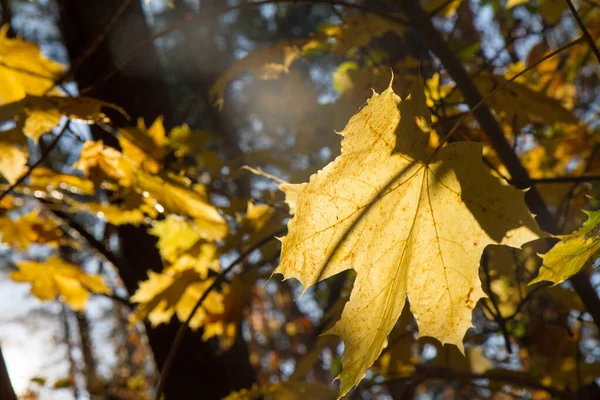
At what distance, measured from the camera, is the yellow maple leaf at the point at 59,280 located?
1646 millimetres

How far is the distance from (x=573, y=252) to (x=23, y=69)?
125 centimetres

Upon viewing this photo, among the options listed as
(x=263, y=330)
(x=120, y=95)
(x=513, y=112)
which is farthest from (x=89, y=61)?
(x=263, y=330)

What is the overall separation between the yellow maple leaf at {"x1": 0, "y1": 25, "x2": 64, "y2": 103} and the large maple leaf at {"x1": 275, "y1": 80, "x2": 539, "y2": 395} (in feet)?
2.84

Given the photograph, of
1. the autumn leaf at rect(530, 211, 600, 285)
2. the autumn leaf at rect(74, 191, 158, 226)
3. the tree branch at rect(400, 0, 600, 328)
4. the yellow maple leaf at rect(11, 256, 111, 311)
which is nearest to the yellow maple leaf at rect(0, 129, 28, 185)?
the autumn leaf at rect(74, 191, 158, 226)

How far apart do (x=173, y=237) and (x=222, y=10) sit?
672 mm

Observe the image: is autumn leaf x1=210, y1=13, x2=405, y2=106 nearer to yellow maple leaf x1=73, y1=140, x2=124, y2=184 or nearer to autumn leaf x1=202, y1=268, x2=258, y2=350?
yellow maple leaf x1=73, y1=140, x2=124, y2=184

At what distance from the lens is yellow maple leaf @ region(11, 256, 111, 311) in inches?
64.8

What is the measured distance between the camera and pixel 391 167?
0.72m

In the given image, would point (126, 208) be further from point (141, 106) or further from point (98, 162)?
point (141, 106)

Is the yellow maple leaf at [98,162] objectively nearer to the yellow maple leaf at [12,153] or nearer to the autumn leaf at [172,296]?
the yellow maple leaf at [12,153]

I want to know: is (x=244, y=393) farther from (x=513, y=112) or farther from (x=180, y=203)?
(x=513, y=112)

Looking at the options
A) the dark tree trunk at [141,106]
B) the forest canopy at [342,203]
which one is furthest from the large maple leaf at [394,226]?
the dark tree trunk at [141,106]

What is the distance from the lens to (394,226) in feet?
2.44

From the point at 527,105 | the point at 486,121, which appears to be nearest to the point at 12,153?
the point at 486,121
